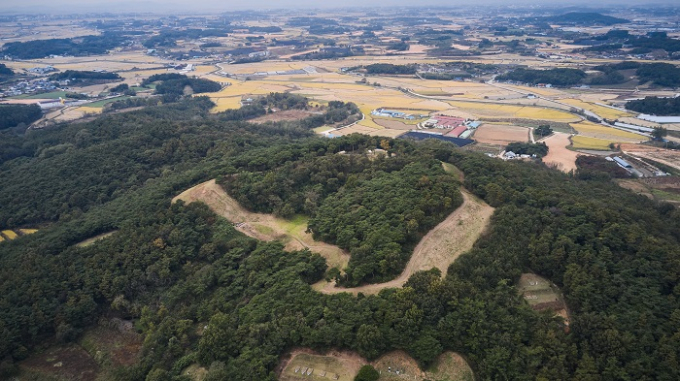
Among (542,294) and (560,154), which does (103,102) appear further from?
(542,294)

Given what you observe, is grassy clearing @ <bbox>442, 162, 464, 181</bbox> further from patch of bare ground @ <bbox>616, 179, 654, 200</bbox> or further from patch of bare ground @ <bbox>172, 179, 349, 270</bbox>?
patch of bare ground @ <bbox>616, 179, 654, 200</bbox>

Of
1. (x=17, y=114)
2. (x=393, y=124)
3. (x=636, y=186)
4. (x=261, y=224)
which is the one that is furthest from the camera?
(x=17, y=114)

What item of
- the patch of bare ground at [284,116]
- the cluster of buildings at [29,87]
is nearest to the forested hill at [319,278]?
the patch of bare ground at [284,116]

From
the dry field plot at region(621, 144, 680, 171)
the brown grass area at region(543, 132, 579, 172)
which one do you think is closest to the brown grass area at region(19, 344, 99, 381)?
the brown grass area at region(543, 132, 579, 172)

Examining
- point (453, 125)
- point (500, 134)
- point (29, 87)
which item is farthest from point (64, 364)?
point (29, 87)

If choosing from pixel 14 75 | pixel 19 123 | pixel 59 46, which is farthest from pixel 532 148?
pixel 59 46

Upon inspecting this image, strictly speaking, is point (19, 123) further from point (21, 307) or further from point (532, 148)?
point (532, 148)
